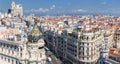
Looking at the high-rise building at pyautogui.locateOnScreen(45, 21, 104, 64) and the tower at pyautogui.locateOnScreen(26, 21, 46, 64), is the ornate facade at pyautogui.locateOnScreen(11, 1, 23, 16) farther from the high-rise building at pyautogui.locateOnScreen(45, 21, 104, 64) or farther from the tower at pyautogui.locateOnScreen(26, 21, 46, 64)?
the tower at pyautogui.locateOnScreen(26, 21, 46, 64)

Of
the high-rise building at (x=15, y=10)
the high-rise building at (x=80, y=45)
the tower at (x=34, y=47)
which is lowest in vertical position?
the high-rise building at (x=80, y=45)

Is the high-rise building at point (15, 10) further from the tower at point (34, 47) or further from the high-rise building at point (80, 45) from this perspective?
the tower at point (34, 47)

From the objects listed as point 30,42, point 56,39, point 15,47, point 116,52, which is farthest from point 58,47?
point 30,42

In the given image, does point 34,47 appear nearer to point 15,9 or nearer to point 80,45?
point 80,45

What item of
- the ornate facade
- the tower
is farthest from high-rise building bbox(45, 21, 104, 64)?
the ornate facade

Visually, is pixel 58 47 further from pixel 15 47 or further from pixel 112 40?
pixel 15 47

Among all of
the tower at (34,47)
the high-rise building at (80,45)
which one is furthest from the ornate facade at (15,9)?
the tower at (34,47)

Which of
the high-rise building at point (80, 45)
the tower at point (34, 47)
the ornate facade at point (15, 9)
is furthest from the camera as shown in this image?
the ornate facade at point (15, 9)

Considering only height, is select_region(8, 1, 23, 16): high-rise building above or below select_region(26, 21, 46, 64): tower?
above

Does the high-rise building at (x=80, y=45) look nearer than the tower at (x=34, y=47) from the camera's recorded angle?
No

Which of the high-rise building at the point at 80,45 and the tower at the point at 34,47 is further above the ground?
the tower at the point at 34,47

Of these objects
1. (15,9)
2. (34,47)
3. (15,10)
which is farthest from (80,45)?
(15,10)
